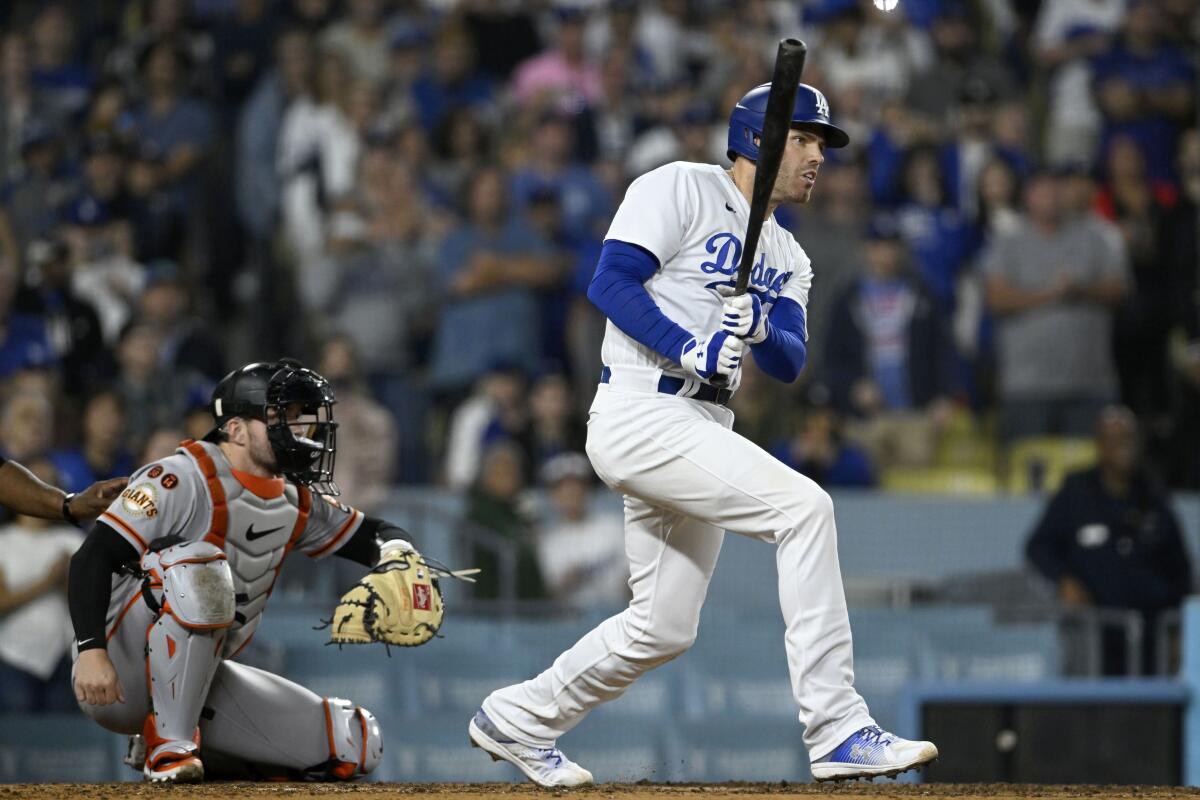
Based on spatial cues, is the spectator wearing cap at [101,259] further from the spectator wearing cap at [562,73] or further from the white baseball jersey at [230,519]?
the white baseball jersey at [230,519]

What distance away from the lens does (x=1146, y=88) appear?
10516 mm

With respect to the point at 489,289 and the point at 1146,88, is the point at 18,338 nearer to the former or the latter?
the point at 489,289

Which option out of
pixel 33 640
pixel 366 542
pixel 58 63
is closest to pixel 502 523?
pixel 33 640

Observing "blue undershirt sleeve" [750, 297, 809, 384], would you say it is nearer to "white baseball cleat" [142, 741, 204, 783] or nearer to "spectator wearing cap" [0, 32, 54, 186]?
"white baseball cleat" [142, 741, 204, 783]

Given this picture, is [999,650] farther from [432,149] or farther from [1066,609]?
[432,149]

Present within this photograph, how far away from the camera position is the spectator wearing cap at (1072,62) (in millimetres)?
10547

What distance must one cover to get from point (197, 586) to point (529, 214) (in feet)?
17.5

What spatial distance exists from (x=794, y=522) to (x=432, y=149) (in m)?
6.40

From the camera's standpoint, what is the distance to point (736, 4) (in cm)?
1152

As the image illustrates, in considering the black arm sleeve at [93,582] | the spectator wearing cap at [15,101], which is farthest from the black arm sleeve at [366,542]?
the spectator wearing cap at [15,101]

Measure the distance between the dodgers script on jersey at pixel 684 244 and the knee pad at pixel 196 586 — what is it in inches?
48.0

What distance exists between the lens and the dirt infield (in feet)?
14.4

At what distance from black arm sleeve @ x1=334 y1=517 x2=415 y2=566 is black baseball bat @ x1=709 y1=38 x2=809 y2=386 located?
122 centimetres

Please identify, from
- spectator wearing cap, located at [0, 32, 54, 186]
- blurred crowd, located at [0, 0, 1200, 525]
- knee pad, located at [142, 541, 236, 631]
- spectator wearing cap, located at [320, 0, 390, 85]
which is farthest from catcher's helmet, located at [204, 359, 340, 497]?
spectator wearing cap, located at [320, 0, 390, 85]
